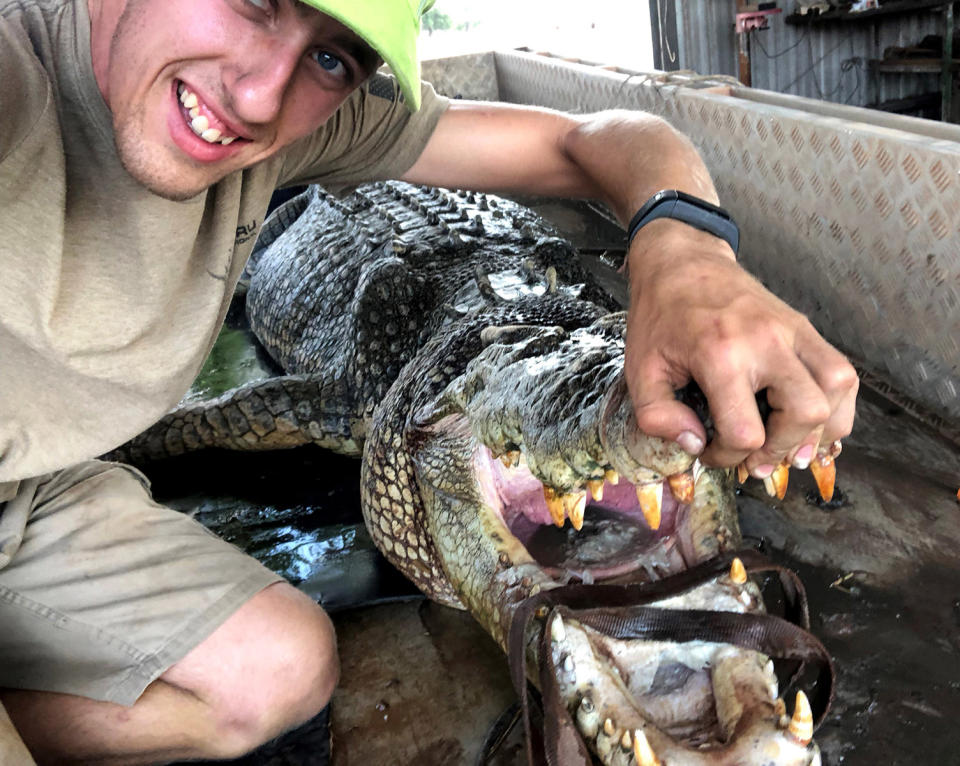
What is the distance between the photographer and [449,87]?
6406 mm

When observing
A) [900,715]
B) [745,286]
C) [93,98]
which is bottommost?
[900,715]

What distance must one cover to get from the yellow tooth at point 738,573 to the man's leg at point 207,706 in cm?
91

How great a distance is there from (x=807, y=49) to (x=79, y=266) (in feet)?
21.4

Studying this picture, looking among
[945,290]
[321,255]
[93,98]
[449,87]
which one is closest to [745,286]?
[93,98]

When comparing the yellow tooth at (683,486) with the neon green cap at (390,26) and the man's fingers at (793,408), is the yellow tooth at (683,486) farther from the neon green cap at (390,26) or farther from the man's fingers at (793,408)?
the neon green cap at (390,26)

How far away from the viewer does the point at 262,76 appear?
1.48m

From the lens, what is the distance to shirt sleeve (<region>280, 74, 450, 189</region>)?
86.6 inches

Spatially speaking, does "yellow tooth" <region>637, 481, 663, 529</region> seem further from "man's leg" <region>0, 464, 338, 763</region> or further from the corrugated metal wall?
the corrugated metal wall

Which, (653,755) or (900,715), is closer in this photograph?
(653,755)

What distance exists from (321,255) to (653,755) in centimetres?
289

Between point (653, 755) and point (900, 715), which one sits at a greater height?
point (653, 755)

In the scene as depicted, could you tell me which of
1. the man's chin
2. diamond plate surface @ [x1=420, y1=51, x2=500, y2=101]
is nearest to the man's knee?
the man's chin

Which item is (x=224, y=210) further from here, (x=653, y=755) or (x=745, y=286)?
(x=653, y=755)

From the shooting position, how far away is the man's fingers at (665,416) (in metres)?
1.05
